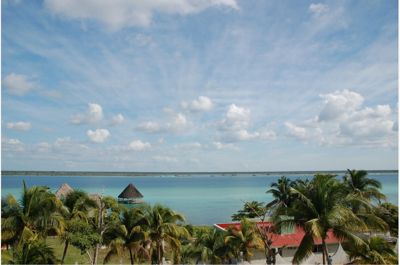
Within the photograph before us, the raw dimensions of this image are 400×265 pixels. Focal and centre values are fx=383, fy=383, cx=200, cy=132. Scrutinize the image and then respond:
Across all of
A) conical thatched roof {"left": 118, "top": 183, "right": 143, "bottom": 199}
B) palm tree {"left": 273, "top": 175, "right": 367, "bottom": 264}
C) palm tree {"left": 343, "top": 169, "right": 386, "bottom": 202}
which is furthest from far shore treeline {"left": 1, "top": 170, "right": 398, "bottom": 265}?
conical thatched roof {"left": 118, "top": 183, "right": 143, "bottom": 199}

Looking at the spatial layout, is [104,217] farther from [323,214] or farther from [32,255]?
[323,214]

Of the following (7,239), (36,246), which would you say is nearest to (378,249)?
(36,246)

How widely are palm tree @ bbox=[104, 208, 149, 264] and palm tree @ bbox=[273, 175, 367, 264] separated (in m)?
6.96

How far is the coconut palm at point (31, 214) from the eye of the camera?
14.8 metres

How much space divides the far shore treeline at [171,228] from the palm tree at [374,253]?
3 cm

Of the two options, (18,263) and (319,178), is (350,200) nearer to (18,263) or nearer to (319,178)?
(319,178)

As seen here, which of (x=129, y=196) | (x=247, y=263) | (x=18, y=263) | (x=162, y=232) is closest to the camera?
(x=18, y=263)

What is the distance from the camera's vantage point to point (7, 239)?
14.8m

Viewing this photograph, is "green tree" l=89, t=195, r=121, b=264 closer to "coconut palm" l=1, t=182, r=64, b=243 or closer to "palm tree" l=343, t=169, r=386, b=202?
"coconut palm" l=1, t=182, r=64, b=243

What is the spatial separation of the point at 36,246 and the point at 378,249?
1101 cm

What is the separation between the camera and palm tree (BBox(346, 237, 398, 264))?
1220 centimetres

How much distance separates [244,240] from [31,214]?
10.5 meters

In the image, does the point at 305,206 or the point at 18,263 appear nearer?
the point at 18,263

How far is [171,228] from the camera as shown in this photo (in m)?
18.0
